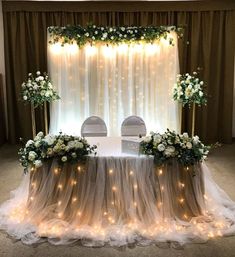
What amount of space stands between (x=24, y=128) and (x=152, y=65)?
2471mm

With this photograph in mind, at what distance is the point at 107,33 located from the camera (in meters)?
5.14

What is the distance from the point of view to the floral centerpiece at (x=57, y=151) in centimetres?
303

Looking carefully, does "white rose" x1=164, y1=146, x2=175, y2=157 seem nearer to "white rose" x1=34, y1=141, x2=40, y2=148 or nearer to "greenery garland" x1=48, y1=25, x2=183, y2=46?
"white rose" x1=34, y1=141, x2=40, y2=148

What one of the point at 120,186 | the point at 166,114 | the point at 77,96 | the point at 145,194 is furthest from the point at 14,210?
the point at 166,114

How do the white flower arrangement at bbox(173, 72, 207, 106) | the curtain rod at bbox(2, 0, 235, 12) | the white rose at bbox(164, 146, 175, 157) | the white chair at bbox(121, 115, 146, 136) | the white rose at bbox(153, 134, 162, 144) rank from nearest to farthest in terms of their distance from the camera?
1. the white rose at bbox(164, 146, 175, 157)
2. the white rose at bbox(153, 134, 162, 144)
3. the white chair at bbox(121, 115, 146, 136)
4. the white flower arrangement at bbox(173, 72, 207, 106)
5. the curtain rod at bbox(2, 0, 235, 12)

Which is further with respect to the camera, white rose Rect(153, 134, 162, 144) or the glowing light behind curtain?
the glowing light behind curtain

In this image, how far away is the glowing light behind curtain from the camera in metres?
5.47

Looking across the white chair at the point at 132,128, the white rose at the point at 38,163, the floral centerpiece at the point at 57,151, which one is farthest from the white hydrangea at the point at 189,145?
the white rose at the point at 38,163

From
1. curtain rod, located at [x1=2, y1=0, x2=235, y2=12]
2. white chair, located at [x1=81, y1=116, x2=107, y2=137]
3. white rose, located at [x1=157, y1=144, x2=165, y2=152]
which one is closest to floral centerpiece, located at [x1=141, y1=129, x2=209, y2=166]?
white rose, located at [x1=157, y1=144, x2=165, y2=152]

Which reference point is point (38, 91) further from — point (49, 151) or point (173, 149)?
point (173, 149)

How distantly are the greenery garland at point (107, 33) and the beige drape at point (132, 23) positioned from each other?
61 cm

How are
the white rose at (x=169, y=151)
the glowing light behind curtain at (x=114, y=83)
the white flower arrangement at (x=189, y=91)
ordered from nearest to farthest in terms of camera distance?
the white rose at (x=169, y=151) < the white flower arrangement at (x=189, y=91) < the glowing light behind curtain at (x=114, y=83)

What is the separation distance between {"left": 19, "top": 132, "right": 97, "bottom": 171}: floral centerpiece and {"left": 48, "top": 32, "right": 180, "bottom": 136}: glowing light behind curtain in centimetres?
241

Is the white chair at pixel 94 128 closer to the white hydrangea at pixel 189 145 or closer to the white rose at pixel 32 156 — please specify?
the white rose at pixel 32 156
